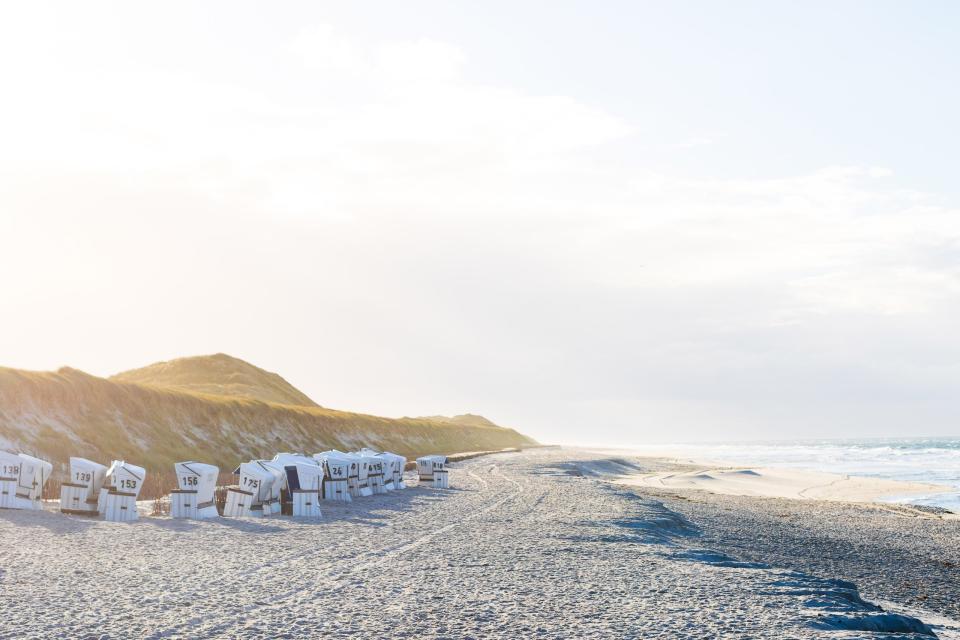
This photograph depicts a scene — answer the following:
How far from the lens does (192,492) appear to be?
94.0 ft

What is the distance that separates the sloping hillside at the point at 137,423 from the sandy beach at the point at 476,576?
25646 mm

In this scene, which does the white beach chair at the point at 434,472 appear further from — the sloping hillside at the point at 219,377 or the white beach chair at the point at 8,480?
the sloping hillside at the point at 219,377

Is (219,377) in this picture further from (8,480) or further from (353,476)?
(8,480)

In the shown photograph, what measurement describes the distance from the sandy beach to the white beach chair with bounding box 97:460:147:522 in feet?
3.32

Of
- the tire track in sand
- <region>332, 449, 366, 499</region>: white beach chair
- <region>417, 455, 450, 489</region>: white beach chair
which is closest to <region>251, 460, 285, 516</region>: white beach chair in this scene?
the tire track in sand

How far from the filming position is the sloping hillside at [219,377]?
158m

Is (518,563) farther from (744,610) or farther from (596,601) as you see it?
(744,610)

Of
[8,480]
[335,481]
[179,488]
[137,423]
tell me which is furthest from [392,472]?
[137,423]

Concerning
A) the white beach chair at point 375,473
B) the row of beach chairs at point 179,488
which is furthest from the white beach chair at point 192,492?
the white beach chair at point 375,473

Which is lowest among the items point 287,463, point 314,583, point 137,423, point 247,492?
point 314,583

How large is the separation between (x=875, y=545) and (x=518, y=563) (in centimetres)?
1544

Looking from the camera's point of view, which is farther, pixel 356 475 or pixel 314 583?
pixel 356 475

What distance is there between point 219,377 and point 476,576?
159m

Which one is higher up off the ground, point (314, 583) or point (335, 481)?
point (335, 481)
